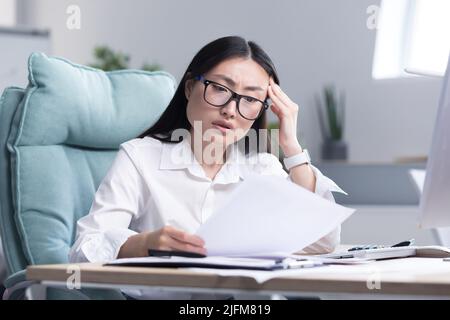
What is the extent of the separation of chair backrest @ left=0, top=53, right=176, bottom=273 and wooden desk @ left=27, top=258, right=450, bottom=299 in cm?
65

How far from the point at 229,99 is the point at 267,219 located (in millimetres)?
532

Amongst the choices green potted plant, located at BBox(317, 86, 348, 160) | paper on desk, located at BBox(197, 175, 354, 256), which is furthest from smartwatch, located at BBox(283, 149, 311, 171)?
green potted plant, located at BBox(317, 86, 348, 160)

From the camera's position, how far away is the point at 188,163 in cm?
180

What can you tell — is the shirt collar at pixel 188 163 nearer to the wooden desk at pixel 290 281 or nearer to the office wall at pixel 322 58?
the wooden desk at pixel 290 281

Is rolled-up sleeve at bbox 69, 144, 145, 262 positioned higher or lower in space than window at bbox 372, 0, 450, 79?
lower

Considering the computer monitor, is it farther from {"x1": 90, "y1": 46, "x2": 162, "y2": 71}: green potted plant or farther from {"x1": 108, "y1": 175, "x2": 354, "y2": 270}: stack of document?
{"x1": 90, "y1": 46, "x2": 162, "y2": 71}: green potted plant

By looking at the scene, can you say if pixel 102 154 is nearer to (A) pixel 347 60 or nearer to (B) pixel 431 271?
(B) pixel 431 271

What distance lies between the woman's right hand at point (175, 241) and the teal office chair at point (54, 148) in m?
0.42

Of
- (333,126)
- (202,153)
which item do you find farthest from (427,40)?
(333,126)

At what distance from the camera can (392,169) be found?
442 centimetres

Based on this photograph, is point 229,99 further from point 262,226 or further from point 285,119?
point 262,226

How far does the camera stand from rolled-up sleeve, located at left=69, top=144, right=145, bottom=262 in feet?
4.52
